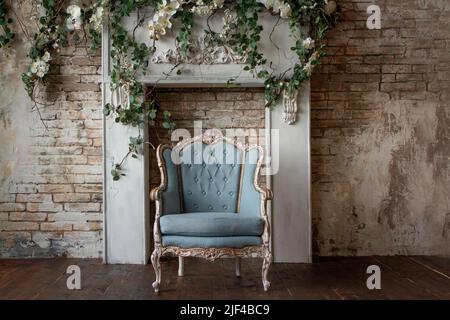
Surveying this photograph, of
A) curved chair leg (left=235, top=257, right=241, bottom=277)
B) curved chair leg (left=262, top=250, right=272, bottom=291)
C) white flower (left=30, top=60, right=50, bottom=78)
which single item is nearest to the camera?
curved chair leg (left=262, top=250, right=272, bottom=291)

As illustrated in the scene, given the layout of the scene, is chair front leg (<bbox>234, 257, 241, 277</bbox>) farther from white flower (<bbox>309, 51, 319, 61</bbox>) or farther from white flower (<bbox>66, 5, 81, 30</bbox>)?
white flower (<bbox>66, 5, 81, 30</bbox>)

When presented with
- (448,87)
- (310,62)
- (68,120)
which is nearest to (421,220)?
(448,87)

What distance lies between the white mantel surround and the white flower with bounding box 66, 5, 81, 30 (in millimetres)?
267

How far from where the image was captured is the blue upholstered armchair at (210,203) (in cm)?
326

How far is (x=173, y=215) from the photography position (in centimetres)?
337

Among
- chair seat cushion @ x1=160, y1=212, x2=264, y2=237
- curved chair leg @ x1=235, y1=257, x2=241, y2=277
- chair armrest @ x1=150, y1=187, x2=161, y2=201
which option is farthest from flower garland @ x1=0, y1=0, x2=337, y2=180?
curved chair leg @ x1=235, y1=257, x2=241, y2=277

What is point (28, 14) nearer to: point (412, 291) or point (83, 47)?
point (83, 47)

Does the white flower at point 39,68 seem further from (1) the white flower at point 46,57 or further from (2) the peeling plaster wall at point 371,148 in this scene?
(2) the peeling plaster wall at point 371,148

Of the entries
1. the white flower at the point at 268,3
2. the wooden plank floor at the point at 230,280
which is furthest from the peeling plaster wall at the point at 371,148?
the white flower at the point at 268,3

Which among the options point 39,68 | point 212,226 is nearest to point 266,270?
point 212,226

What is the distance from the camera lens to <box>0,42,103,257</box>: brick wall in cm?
437

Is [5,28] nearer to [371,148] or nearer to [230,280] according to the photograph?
[230,280]

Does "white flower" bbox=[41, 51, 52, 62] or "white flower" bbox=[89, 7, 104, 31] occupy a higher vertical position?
"white flower" bbox=[89, 7, 104, 31]

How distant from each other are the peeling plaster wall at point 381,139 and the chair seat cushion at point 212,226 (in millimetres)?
1308
